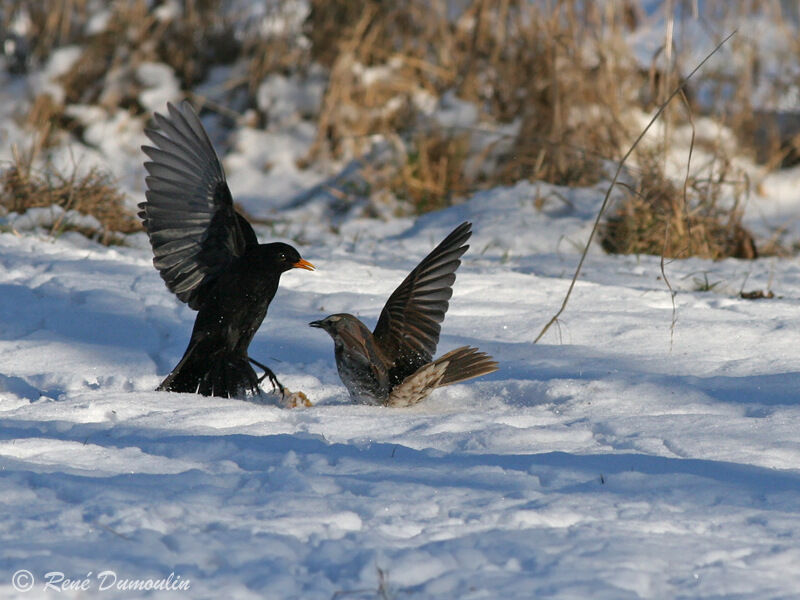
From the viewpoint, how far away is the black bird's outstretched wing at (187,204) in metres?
A: 3.09

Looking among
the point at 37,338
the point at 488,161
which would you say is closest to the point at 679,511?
the point at 37,338

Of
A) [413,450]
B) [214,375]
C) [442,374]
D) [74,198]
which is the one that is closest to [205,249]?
[214,375]

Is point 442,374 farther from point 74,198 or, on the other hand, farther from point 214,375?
point 74,198

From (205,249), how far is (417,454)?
3.97 ft

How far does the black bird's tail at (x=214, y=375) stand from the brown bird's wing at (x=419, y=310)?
1.49 feet

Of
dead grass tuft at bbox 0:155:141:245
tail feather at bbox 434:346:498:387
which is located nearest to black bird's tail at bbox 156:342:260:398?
tail feather at bbox 434:346:498:387

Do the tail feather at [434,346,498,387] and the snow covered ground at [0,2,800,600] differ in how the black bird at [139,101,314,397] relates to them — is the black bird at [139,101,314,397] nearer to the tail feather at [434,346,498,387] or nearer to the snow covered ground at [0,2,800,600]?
the snow covered ground at [0,2,800,600]

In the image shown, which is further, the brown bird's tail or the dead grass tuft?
the dead grass tuft

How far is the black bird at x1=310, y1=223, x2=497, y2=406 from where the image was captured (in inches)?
114

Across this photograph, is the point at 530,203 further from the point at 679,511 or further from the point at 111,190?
the point at 679,511

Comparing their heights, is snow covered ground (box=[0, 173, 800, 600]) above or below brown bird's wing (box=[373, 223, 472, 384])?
below

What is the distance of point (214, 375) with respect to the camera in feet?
10.1

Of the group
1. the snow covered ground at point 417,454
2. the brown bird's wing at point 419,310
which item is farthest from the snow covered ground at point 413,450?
the brown bird's wing at point 419,310

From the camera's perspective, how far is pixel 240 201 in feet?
23.2
